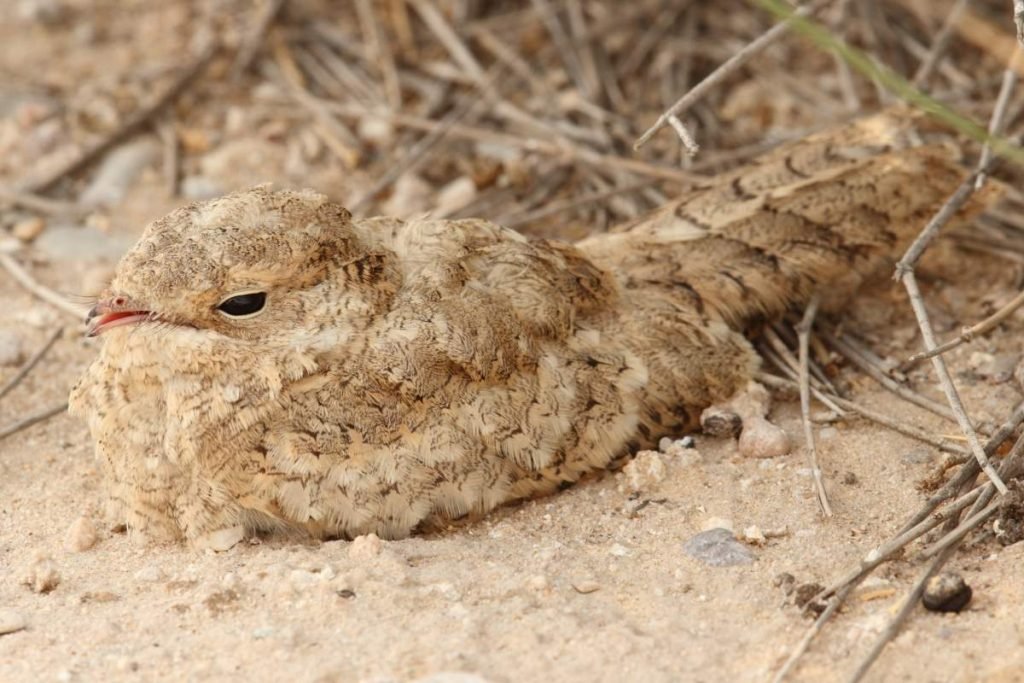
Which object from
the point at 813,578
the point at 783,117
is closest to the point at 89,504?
the point at 813,578

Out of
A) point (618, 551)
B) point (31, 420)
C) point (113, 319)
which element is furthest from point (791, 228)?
point (31, 420)

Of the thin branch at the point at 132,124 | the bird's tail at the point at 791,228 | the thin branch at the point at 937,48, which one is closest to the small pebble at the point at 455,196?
the bird's tail at the point at 791,228

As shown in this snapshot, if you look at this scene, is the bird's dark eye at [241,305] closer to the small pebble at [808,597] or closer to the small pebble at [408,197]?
the small pebble at [808,597]

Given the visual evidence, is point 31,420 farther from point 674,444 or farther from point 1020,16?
point 1020,16

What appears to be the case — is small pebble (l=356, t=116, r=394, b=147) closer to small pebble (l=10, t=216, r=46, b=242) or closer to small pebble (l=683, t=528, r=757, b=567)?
small pebble (l=10, t=216, r=46, b=242)

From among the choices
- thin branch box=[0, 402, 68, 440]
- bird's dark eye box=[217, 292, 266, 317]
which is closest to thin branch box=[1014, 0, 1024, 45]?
bird's dark eye box=[217, 292, 266, 317]

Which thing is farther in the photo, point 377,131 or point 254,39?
point 254,39

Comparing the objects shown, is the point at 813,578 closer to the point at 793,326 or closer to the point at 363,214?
the point at 793,326
